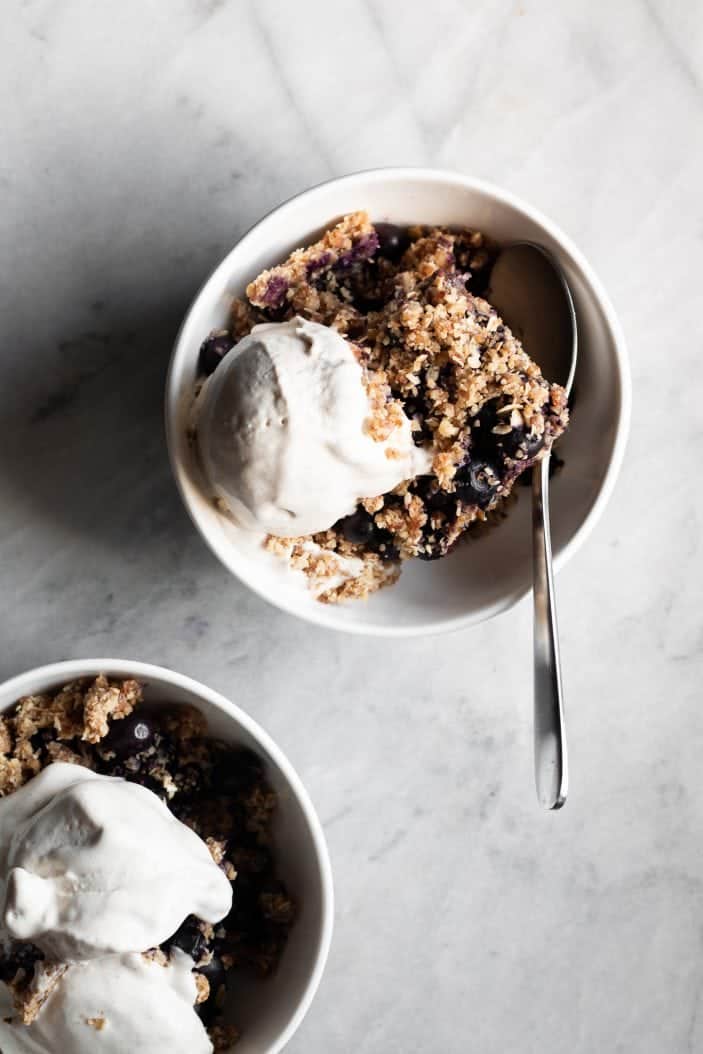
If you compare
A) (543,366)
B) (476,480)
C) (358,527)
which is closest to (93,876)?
(358,527)

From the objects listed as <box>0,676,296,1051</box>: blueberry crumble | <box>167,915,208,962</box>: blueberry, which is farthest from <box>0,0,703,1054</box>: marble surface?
<box>167,915,208,962</box>: blueberry

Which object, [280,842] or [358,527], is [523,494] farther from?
[280,842]

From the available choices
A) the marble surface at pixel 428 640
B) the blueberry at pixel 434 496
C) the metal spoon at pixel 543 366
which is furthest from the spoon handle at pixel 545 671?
the marble surface at pixel 428 640

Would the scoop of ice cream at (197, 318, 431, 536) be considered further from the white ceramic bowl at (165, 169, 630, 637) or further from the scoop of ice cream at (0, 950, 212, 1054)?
the scoop of ice cream at (0, 950, 212, 1054)

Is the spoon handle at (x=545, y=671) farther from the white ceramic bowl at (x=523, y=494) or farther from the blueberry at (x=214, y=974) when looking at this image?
the blueberry at (x=214, y=974)

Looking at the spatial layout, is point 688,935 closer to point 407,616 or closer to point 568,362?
point 407,616
